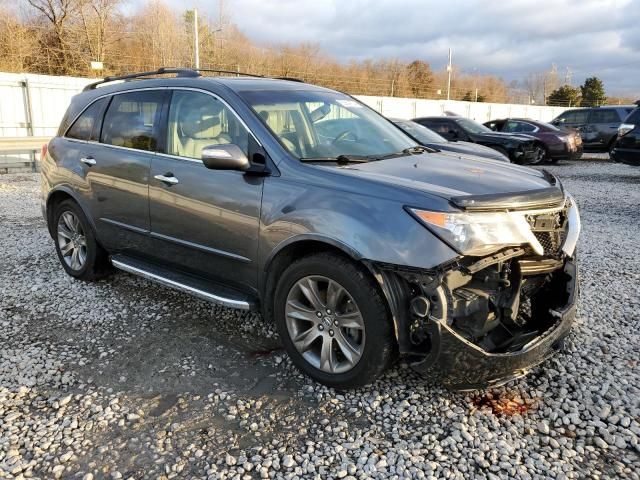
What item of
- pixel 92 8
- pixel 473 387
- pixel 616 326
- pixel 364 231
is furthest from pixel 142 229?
pixel 92 8

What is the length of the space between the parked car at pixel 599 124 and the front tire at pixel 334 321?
17346 millimetres

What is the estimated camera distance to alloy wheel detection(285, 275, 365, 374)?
120 inches

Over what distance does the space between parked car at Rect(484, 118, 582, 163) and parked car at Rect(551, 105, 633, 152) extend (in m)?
2.15

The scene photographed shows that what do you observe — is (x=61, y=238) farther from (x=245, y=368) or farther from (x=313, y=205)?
(x=313, y=205)

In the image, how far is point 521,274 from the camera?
3000mm

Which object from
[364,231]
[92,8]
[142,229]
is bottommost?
[142,229]

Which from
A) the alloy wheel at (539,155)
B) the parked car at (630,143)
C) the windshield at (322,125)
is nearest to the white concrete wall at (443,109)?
the alloy wheel at (539,155)

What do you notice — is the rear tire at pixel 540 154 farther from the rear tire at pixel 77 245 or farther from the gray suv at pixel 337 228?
the rear tire at pixel 77 245

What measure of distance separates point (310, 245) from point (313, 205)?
0.25 m

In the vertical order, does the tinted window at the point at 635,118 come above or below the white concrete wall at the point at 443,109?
below

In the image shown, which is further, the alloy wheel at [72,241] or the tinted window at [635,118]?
the tinted window at [635,118]

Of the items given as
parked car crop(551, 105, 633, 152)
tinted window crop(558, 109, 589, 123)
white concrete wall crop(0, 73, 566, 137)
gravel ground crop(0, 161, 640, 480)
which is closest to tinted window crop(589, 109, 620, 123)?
parked car crop(551, 105, 633, 152)

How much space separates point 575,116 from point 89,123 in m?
17.8

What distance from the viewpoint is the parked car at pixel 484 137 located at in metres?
14.0
